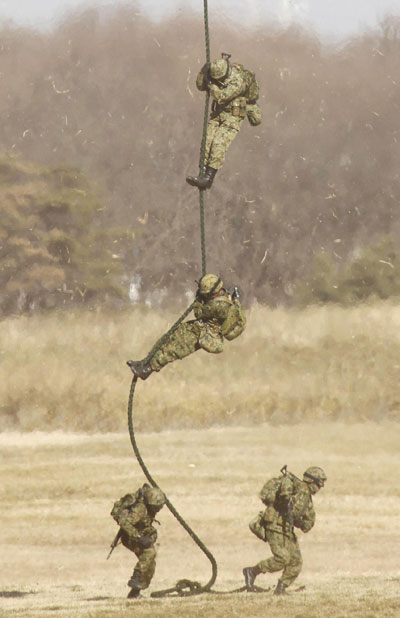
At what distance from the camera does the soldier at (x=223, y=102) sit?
44.8 feet

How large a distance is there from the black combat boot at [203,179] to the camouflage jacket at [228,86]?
0.72 meters

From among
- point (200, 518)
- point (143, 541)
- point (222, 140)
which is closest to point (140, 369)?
point (222, 140)

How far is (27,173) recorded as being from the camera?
191 ft

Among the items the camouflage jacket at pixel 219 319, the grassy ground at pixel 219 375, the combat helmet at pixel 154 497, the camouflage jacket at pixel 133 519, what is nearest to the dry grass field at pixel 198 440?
the grassy ground at pixel 219 375

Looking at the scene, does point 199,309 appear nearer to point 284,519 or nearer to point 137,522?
point 137,522

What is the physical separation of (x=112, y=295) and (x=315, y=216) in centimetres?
1369

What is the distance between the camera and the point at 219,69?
44.9ft

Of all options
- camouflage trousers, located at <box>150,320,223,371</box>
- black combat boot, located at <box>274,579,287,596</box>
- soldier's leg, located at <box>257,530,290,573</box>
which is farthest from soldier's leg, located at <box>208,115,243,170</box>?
black combat boot, located at <box>274,579,287,596</box>

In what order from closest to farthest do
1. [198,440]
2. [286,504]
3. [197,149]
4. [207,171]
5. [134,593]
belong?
[207,171]
[286,504]
[134,593]
[198,440]
[197,149]

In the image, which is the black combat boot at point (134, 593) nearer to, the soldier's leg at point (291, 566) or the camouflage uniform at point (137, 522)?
the camouflage uniform at point (137, 522)

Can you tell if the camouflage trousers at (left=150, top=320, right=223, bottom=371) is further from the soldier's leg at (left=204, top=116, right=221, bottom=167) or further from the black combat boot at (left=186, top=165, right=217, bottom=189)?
the soldier's leg at (left=204, top=116, right=221, bottom=167)

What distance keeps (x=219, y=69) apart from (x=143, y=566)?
540cm

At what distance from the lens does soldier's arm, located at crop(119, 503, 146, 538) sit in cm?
1488

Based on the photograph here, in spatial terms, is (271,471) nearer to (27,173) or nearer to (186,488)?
(186,488)
